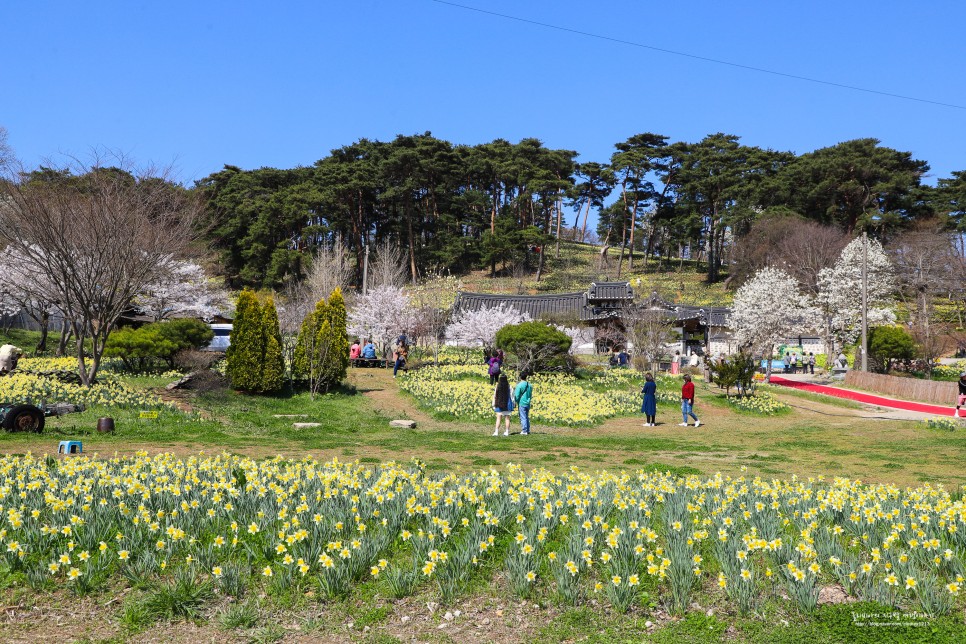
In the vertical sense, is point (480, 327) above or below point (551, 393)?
above

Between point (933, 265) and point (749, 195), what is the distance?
49.7 ft

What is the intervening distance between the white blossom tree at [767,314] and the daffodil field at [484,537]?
3200cm

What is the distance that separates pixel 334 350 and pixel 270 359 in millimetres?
2158

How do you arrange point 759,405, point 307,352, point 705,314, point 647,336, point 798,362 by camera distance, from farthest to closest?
point 705,314 < point 798,362 < point 647,336 < point 759,405 < point 307,352

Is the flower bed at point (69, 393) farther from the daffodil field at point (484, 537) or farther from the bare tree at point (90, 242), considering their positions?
the daffodil field at point (484, 537)

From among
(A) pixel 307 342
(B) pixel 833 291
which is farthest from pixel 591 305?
(A) pixel 307 342

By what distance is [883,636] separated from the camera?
450 cm

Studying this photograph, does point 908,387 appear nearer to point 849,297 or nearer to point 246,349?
point 849,297

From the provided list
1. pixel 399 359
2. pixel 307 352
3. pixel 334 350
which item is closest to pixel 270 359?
pixel 307 352

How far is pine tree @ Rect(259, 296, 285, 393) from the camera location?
19.9 metres

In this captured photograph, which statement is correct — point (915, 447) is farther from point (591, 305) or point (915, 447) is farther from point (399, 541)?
point (591, 305)

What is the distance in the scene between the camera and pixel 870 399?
1085 inches

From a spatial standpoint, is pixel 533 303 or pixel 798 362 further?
pixel 533 303

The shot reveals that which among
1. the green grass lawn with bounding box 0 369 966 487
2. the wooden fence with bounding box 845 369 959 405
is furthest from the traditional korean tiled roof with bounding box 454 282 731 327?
the green grass lawn with bounding box 0 369 966 487
